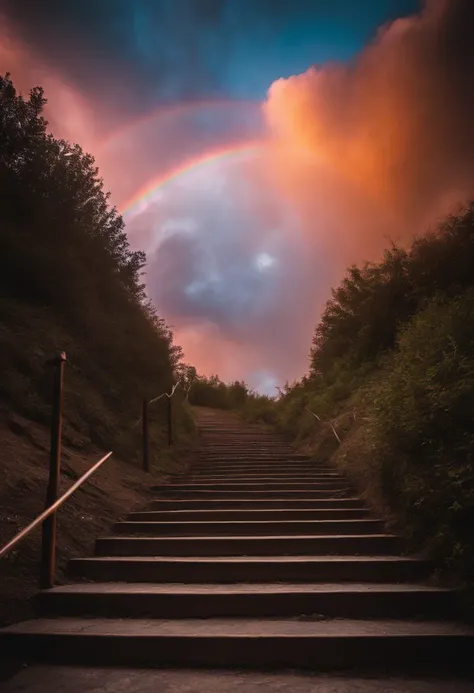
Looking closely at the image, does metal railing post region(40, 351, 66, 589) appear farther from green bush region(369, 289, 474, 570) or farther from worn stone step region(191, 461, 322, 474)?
worn stone step region(191, 461, 322, 474)

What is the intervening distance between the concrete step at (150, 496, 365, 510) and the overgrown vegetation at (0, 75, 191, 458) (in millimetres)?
1359

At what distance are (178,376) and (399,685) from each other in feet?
33.7

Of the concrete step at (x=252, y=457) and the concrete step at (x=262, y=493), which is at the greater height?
the concrete step at (x=252, y=457)

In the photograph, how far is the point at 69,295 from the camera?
7.51m

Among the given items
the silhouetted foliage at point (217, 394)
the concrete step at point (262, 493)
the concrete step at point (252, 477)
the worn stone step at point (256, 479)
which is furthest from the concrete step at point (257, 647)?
the silhouetted foliage at point (217, 394)

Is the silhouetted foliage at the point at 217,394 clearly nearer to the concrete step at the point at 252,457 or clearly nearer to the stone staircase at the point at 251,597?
the concrete step at the point at 252,457

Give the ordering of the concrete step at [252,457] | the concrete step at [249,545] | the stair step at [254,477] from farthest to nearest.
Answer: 1. the concrete step at [252,457]
2. the stair step at [254,477]
3. the concrete step at [249,545]

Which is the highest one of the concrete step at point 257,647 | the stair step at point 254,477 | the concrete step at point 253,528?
the stair step at point 254,477

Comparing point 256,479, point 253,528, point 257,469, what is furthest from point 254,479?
point 253,528

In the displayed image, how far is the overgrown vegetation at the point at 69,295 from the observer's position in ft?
19.1

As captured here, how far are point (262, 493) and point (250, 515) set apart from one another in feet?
2.83

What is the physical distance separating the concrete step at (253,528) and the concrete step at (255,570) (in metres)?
0.76

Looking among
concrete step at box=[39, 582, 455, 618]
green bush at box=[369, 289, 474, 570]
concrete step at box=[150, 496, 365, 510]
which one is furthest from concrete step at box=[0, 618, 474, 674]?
concrete step at box=[150, 496, 365, 510]

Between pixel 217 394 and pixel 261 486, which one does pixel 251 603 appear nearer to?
pixel 261 486
